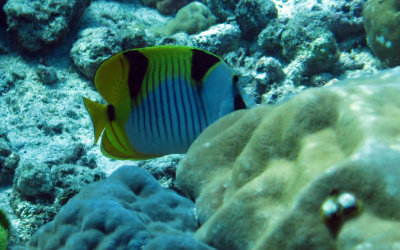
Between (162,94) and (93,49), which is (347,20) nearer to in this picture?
(93,49)

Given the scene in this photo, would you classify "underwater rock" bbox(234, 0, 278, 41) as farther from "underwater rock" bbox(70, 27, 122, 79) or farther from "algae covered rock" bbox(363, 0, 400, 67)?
"underwater rock" bbox(70, 27, 122, 79)

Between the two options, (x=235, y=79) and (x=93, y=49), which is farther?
(x=93, y=49)

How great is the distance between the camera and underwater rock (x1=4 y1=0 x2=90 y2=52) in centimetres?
510

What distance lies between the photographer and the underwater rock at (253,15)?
20.0ft

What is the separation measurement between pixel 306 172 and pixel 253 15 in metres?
5.37

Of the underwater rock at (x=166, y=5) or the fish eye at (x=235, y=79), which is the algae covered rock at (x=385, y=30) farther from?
the underwater rock at (x=166, y=5)

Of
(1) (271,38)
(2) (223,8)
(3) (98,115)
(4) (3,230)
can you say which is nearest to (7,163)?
(4) (3,230)

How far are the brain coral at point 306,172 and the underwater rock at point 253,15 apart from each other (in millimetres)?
4452

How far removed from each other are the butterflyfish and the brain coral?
0.22 meters

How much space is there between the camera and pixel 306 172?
1.36m

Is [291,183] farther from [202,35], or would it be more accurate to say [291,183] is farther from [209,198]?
[202,35]

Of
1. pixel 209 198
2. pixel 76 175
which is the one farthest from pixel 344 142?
pixel 76 175

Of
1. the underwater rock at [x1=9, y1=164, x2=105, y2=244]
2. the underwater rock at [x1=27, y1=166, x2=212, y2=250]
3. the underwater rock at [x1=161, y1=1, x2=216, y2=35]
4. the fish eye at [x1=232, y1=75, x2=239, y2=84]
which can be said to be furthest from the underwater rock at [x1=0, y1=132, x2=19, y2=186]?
the underwater rock at [x1=161, y1=1, x2=216, y2=35]

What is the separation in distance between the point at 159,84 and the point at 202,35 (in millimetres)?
3875
